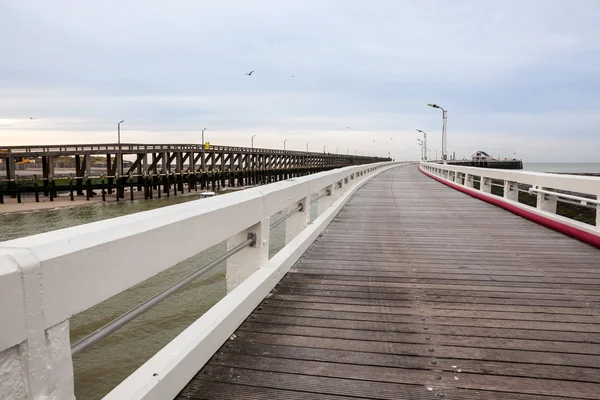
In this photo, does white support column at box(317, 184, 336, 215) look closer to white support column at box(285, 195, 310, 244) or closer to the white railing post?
the white railing post

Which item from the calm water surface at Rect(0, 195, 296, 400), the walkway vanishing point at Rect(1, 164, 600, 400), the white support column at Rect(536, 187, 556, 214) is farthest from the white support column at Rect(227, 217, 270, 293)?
the white support column at Rect(536, 187, 556, 214)

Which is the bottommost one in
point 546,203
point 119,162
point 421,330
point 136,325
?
point 136,325

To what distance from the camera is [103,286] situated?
1.92 m

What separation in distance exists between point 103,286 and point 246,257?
2331 mm

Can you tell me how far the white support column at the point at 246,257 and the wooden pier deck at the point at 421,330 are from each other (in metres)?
0.33

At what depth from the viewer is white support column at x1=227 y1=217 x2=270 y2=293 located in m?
4.06

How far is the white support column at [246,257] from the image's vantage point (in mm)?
4059

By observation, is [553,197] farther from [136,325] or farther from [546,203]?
[136,325]

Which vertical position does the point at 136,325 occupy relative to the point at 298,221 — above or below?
below

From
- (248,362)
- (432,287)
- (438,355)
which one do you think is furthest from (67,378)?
(432,287)

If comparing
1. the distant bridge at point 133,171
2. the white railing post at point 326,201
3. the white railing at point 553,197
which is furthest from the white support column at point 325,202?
the distant bridge at point 133,171

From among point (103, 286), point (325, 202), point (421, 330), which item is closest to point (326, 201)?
point (325, 202)

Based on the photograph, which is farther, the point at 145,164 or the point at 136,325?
the point at 145,164

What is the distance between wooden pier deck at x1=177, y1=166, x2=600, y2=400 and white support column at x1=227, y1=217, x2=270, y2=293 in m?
0.33
